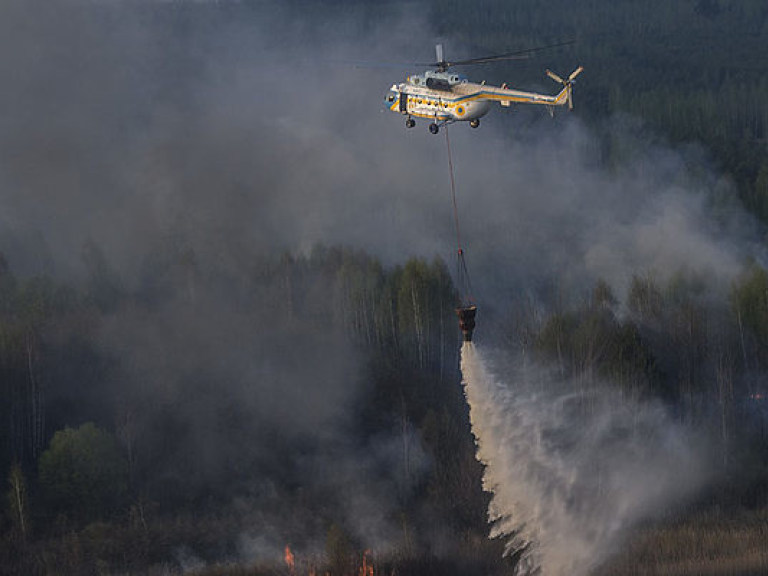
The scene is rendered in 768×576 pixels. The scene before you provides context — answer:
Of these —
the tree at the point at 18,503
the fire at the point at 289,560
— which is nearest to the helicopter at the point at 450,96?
the fire at the point at 289,560

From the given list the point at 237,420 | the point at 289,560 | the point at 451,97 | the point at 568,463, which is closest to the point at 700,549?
the point at 568,463

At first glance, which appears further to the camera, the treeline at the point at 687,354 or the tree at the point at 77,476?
the treeline at the point at 687,354

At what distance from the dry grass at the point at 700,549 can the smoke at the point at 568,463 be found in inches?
53.5

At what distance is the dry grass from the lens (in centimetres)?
7812

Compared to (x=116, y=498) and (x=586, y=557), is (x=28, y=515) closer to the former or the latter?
(x=116, y=498)

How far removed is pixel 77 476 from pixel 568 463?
3181 centimetres

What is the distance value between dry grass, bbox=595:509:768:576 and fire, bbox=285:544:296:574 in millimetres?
18763

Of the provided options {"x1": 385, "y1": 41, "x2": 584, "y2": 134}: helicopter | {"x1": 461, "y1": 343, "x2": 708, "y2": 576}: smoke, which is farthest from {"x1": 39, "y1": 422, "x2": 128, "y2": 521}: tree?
{"x1": 385, "y1": 41, "x2": 584, "y2": 134}: helicopter

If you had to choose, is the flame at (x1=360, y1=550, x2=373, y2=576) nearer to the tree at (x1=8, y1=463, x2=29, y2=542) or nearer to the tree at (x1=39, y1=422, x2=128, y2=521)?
the tree at (x1=39, y1=422, x2=128, y2=521)

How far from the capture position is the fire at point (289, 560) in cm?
8281

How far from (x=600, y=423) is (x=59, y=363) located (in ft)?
133

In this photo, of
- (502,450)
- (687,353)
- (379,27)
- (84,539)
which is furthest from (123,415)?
(379,27)

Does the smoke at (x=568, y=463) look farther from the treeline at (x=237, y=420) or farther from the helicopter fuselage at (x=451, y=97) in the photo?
the helicopter fuselage at (x=451, y=97)

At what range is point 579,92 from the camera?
579ft
